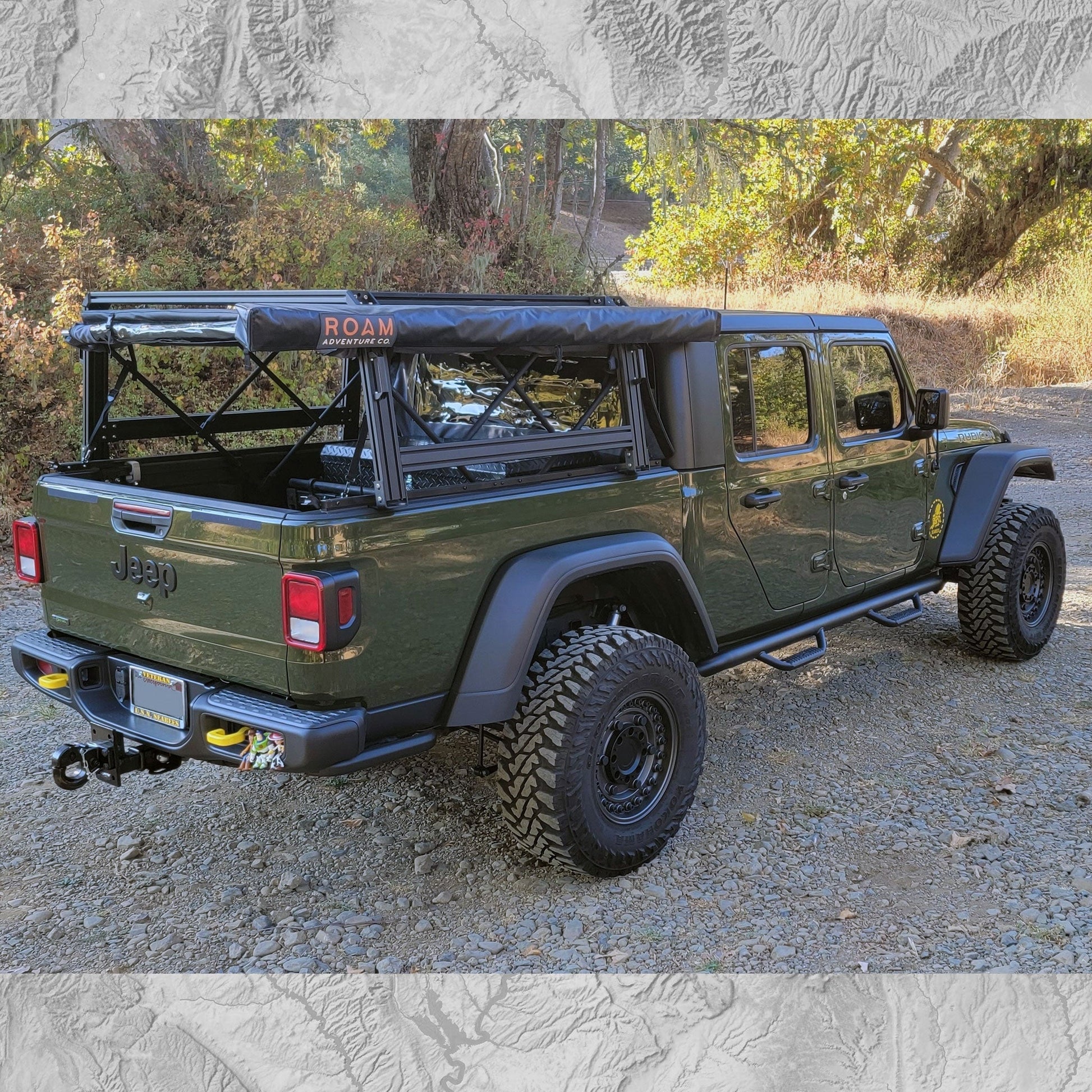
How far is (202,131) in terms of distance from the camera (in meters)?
9.81

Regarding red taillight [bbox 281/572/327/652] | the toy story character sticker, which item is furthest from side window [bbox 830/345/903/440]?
the toy story character sticker

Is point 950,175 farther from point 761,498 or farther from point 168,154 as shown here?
point 761,498

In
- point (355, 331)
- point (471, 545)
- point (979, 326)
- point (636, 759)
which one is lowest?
point (636, 759)

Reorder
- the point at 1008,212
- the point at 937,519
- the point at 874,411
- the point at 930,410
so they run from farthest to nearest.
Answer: the point at 1008,212
the point at 937,519
the point at 930,410
the point at 874,411

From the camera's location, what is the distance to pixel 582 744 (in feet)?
10.2

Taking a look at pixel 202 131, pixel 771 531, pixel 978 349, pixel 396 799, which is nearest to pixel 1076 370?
pixel 978 349

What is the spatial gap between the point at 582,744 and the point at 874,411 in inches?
90.8

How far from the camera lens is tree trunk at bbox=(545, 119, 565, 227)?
13.3 meters

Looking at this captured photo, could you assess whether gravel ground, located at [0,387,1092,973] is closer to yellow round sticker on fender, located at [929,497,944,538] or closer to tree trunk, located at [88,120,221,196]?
yellow round sticker on fender, located at [929,497,944,538]

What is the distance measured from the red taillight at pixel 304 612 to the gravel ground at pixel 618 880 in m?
0.91

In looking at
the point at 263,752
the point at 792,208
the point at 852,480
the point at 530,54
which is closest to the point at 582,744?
the point at 263,752

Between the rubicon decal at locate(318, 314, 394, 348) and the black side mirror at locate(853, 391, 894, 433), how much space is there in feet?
8.19

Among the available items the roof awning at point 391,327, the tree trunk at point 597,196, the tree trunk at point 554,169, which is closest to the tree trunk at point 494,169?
the tree trunk at point 554,169

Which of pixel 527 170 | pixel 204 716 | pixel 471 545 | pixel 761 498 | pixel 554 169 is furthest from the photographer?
pixel 554 169
